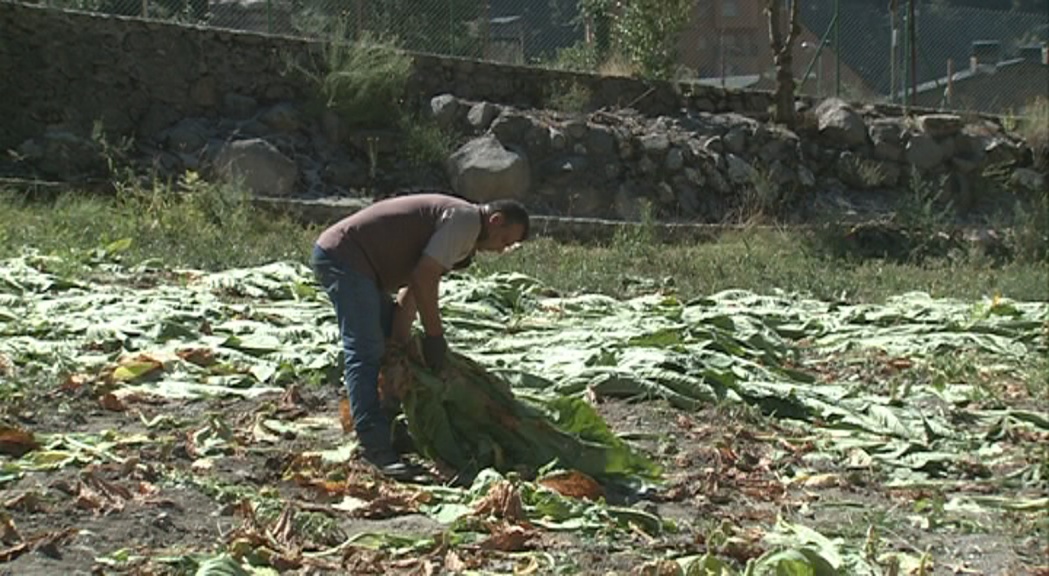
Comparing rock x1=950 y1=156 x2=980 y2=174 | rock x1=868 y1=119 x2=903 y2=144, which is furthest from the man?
rock x1=950 y1=156 x2=980 y2=174

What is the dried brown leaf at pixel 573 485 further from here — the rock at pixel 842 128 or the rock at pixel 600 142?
the rock at pixel 842 128

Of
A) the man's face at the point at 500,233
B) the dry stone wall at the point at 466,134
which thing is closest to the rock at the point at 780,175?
the dry stone wall at the point at 466,134

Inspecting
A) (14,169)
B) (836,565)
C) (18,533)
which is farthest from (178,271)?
(836,565)

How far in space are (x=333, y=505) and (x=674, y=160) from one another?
13.5 meters

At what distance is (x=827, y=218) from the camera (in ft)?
59.9

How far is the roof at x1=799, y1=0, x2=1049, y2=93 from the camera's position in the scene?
24484mm

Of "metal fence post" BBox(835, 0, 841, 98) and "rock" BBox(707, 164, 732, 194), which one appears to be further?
"metal fence post" BBox(835, 0, 841, 98)

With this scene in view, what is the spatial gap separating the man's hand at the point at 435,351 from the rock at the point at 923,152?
15258 mm

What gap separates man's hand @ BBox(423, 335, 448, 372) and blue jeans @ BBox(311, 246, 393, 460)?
19 centimetres

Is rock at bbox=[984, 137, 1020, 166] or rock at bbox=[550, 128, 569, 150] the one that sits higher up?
rock at bbox=[550, 128, 569, 150]

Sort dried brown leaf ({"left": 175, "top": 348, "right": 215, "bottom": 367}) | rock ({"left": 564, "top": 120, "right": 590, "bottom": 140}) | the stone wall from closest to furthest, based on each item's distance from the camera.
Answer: dried brown leaf ({"left": 175, "top": 348, "right": 215, "bottom": 367}) → the stone wall → rock ({"left": 564, "top": 120, "right": 590, "bottom": 140})

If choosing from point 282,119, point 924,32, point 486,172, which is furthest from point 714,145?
point 924,32

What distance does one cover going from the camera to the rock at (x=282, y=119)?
56.9 ft

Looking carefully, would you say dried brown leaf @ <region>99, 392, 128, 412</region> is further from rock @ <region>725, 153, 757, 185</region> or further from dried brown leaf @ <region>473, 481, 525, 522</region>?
rock @ <region>725, 153, 757, 185</region>
